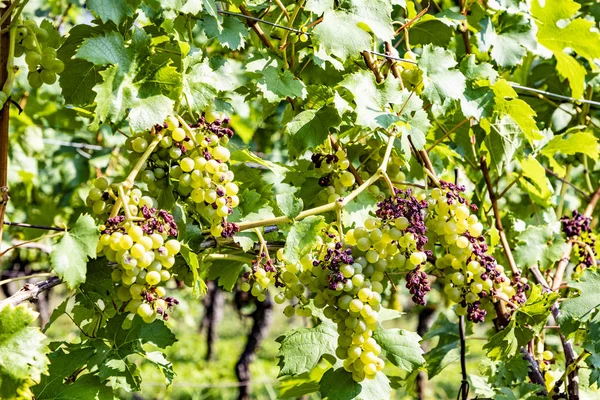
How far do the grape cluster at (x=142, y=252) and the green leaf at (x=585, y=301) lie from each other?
37.8 inches

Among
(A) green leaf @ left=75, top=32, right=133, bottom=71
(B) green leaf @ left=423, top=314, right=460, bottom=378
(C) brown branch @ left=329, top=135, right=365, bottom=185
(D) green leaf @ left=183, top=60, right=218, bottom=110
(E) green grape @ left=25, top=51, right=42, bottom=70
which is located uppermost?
(A) green leaf @ left=75, top=32, right=133, bottom=71

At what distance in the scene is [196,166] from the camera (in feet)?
4.23

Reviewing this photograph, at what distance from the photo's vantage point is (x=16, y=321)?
1221 mm

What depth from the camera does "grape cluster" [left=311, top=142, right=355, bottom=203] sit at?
1.60 metres

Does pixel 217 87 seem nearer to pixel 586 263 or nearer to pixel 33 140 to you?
pixel 586 263

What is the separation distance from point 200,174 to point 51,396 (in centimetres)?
62

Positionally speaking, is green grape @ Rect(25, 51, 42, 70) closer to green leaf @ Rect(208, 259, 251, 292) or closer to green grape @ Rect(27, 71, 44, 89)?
green grape @ Rect(27, 71, 44, 89)

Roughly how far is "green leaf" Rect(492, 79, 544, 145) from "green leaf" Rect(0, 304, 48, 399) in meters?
1.25

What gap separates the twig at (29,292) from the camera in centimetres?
122

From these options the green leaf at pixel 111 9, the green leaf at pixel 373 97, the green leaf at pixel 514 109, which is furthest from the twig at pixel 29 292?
the green leaf at pixel 514 109

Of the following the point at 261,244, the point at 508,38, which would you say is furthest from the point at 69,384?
the point at 508,38

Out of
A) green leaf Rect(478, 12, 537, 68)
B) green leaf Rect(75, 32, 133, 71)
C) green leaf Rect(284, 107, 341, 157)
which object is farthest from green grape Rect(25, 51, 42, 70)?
green leaf Rect(478, 12, 537, 68)

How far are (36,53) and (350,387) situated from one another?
1.01 metres

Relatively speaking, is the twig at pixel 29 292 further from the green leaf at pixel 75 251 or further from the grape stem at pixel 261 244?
the grape stem at pixel 261 244
